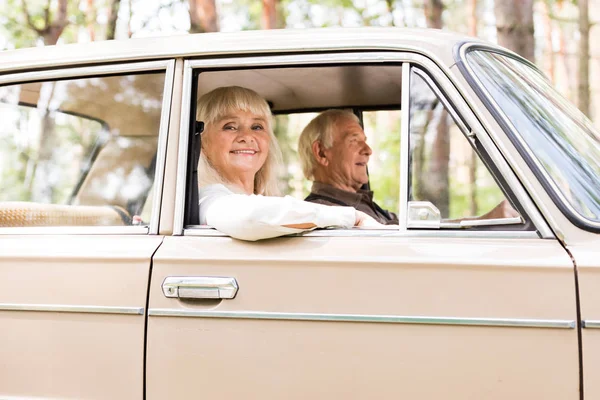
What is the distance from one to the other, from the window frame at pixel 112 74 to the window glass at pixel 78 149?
0.08 meters

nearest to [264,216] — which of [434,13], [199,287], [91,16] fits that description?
[199,287]

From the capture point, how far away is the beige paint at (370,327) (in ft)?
6.90

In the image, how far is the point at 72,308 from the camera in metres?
2.47

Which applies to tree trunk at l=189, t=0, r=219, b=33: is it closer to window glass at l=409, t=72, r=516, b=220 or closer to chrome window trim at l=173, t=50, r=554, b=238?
chrome window trim at l=173, t=50, r=554, b=238

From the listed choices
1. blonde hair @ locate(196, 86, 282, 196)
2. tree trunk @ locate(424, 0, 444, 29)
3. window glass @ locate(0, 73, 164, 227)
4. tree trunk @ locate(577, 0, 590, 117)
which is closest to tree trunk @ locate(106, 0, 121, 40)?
tree trunk @ locate(424, 0, 444, 29)

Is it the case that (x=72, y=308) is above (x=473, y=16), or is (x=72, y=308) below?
below

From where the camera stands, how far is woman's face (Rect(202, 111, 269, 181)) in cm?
310

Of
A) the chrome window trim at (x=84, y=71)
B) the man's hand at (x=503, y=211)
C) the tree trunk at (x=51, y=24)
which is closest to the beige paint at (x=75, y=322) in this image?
the chrome window trim at (x=84, y=71)

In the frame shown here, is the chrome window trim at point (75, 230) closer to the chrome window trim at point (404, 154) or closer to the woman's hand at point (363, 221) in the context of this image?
the woman's hand at point (363, 221)

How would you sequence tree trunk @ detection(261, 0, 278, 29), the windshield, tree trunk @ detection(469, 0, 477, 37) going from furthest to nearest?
tree trunk @ detection(469, 0, 477, 37) < tree trunk @ detection(261, 0, 278, 29) < the windshield

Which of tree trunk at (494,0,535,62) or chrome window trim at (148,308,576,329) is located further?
tree trunk at (494,0,535,62)

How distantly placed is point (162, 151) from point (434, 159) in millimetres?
1046

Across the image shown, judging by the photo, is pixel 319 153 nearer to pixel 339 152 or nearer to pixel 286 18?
pixel 339 152

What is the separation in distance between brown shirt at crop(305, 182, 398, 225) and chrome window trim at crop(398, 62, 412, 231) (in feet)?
3.67
